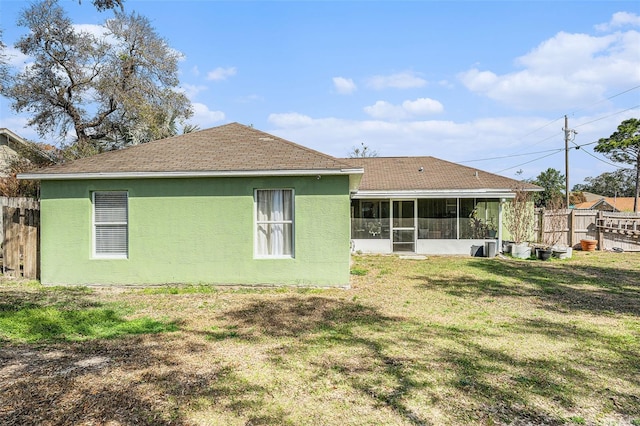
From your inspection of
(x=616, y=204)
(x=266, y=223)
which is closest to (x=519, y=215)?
(x=266, y=223)

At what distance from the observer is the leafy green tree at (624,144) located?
116ft

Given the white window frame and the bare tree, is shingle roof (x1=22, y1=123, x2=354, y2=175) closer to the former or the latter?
the white window frame

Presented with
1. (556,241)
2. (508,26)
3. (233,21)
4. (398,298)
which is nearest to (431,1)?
(508,26)

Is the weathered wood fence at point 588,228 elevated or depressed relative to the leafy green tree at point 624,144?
depressed

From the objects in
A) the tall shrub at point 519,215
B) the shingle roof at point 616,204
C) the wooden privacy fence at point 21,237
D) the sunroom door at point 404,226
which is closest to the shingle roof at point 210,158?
the wooden privacy fence at point 21,237

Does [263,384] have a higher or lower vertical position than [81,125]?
lower

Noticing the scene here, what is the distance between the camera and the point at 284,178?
913cm

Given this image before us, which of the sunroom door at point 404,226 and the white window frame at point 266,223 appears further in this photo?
the sunroom door at point 404,226

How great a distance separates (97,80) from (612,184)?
8608 centimetres

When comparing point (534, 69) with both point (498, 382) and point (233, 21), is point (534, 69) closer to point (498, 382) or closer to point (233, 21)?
point (233, 21)

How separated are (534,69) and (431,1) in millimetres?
8119

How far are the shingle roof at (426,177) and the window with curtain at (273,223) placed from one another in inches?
298

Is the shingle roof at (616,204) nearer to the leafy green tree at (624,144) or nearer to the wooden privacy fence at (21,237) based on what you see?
the leafy green tree at (624,144)

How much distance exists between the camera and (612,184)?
7312 centimetres
